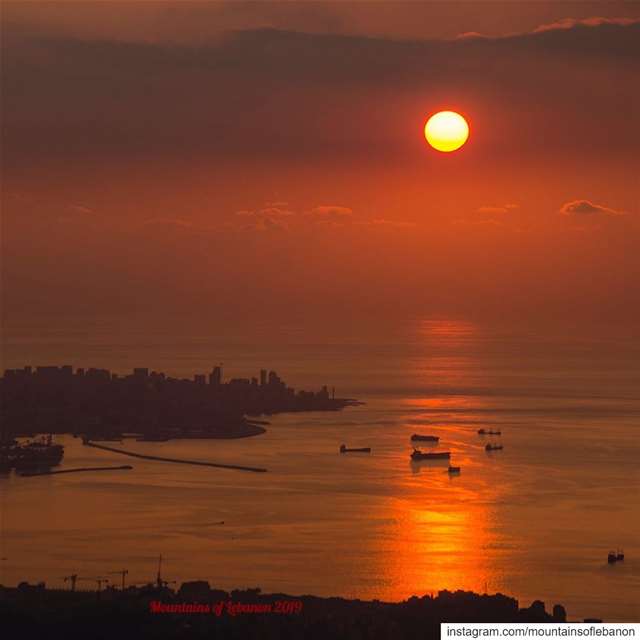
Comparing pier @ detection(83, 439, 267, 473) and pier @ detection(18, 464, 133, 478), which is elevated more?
pier @ detection(83, 439, 267, 473)

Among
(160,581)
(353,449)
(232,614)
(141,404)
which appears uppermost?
(141,404)

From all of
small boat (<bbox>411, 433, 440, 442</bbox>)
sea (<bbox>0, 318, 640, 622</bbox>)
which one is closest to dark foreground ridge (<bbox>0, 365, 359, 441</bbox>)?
sea (<bbox>0, 318, 640, 622</bbox>)

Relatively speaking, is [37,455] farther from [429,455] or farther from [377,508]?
[377,508]

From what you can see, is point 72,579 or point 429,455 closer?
point 72,579

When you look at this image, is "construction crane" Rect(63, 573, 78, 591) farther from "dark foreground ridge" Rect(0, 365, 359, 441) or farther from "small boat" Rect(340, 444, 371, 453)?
"dark foreground ridge" Rect(0, 365, 359, 441)

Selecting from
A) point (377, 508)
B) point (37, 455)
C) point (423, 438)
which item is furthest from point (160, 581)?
point (423, 438)

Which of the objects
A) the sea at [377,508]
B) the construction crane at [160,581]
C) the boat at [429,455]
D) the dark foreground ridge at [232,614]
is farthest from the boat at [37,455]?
the dark foreground ridge at [232,614]
